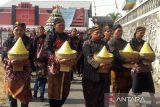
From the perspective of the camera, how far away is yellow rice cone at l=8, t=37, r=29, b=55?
22.7 feet

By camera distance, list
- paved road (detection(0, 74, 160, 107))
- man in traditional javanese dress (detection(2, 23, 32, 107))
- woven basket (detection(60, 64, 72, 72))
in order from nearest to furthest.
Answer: woven basket (detection(60, 64, 72, 72)) < man in traditional javanese dress (detection(2, 23, 32, 107)) < paved road (detection(0, 74, 160, 107))

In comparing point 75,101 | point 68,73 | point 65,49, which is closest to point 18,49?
point 65,49

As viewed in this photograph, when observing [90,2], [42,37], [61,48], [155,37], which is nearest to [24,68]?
[61,48]

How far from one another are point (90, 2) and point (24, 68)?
52041 mm

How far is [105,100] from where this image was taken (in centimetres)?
723

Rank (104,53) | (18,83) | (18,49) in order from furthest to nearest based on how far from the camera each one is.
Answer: (18,83), (18,49), (104,53)

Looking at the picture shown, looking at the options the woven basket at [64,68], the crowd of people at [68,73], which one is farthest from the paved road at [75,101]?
the woven basket at [64,68]

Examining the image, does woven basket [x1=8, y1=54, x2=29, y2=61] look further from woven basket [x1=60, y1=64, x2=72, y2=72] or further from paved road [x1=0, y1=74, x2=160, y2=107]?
paved road [x1=0, y1=74, x2=160, y2=107]

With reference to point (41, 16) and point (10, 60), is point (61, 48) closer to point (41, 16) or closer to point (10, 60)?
point (10, 60)

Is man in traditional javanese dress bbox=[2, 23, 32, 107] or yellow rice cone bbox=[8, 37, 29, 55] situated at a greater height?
yellow rice cone bbox=[8, 37, 29, 55]

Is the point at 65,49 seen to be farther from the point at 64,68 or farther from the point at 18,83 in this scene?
the point at 18,83

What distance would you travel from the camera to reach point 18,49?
22.9 ft

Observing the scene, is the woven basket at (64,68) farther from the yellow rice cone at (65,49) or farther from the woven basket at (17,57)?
the woven basket at (17,57)

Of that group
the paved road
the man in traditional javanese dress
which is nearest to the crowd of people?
the man in traditional javanese dress
